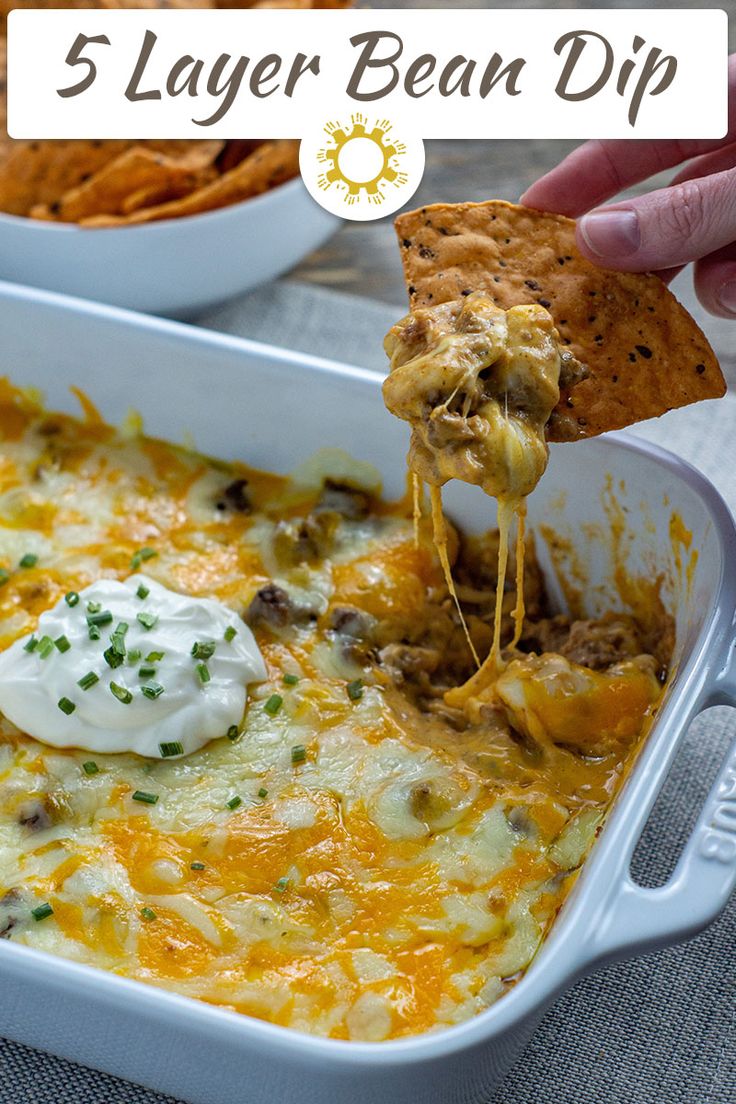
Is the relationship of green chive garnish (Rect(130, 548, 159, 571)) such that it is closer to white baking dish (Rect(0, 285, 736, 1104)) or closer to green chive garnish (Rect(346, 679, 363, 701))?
white baking dish (Rect(0, 285, 736, 1104))

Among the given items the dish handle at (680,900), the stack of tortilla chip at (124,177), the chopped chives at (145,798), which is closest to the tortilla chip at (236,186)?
the stack of tortilla chip at (124,177)

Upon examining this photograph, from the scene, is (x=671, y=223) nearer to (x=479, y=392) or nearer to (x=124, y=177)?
(x=479, y=392)

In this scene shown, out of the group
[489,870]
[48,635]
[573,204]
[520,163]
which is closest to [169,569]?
[48,635]

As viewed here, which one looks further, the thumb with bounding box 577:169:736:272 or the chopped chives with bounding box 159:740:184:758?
the chopped chives with bounding box 159:740:184:758

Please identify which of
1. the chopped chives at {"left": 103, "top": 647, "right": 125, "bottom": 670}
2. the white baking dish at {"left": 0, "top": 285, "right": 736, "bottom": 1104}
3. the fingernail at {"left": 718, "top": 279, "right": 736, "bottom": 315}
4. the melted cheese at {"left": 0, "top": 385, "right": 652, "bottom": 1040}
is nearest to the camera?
the white baking dish at {"left": 0, "top": 285, "right": 736, "bottom": 1104}

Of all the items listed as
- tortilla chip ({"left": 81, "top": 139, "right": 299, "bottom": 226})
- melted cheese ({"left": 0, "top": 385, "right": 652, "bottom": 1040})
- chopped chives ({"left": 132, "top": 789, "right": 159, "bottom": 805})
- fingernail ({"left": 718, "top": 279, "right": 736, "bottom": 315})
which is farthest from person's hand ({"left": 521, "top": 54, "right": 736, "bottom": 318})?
chopped chives ({"left": 132, "top": 789, "right": 159, "bottom": 805})

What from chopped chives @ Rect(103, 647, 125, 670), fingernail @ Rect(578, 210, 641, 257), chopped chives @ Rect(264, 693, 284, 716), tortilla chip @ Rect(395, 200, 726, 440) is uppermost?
fingernail @ Rect(578, 210, 641, 257)

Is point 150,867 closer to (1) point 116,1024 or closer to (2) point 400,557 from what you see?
(1) point 116,1024

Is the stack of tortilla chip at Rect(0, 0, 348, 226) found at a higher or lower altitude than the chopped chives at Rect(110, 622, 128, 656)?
higher
